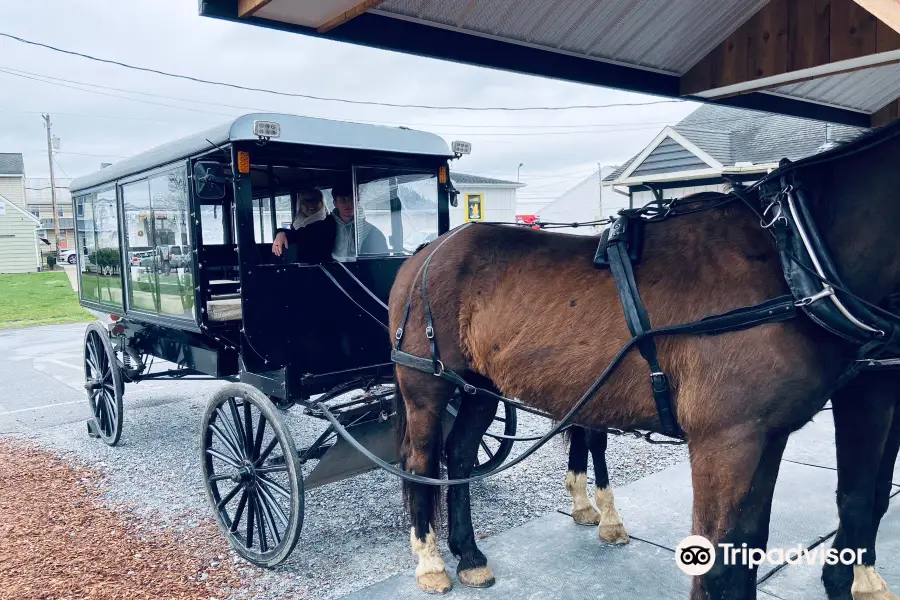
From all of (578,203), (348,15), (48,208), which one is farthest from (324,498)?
(48,208)

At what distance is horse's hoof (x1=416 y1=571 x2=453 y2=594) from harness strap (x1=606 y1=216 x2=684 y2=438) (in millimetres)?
1534

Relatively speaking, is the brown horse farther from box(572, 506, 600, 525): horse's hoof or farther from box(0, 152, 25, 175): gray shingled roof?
box(0, 152, 25, 175): gray shingled roof

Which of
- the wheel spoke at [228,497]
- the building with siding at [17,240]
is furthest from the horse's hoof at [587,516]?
the building with siding at [17,240]

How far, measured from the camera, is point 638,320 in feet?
8.31

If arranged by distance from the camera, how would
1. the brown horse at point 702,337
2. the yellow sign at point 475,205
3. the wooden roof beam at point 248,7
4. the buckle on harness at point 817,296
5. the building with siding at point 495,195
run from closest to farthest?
the buckle on harness at point 817,296 < the brown horse at point 702,337 < the wooden roof beam at point 248,7 < the yellow sign at point 475,205 < the building with siding at point 495,195

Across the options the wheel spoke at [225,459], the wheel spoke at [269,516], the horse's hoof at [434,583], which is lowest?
the horse's hoof at [434,583]

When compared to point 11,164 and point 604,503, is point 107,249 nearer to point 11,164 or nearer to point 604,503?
point 604,503

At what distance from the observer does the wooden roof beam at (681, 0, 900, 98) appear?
3760 millimetres

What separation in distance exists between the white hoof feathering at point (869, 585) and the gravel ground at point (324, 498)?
1.82 meters

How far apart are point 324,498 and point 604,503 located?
6.89 feet

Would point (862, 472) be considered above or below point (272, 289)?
below

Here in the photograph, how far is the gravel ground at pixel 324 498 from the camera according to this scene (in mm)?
3678

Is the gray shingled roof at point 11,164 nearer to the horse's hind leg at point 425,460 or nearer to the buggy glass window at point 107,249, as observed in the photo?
the buggy glass window at point 107,249

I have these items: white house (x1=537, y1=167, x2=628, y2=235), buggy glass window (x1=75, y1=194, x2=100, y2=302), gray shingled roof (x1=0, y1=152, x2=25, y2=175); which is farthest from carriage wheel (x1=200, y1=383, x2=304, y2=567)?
white house (x1=537, y1=167, x2=628, y2=235)
